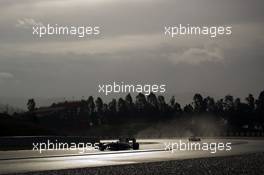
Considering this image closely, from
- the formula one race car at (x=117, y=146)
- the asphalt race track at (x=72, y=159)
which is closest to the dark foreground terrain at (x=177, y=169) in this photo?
the asphalt race track at (x=72, y=159)

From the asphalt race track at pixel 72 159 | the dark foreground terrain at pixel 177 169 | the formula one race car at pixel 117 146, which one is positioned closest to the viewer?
the dark foreground terrain at pixel 177 169

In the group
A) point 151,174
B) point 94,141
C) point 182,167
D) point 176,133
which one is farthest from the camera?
point 176,133

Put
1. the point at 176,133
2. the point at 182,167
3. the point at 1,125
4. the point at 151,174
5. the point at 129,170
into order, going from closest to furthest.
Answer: the point at 151,174, the point at 129,170, the point at 182,167, the point at 1,125, the point at 176,133

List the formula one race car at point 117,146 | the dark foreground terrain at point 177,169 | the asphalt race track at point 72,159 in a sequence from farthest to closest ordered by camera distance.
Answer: the formula one race car at point 117,146 < the asphalt race track at point 72,159 < the dark foreground terrain at point 177,169

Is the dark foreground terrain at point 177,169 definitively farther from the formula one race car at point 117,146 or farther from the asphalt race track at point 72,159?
the formula one race car at point 117,146

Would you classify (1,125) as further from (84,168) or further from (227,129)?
(227,129)

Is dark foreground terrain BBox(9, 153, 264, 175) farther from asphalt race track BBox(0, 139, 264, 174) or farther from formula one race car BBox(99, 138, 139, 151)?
formula one race car BBox(99, 138, 139, 151)

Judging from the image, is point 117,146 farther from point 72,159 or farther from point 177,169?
point 177,169

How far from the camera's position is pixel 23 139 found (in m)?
60.2

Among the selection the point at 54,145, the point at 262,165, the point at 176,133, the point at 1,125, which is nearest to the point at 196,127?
the point at 176,133

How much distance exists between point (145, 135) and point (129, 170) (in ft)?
329

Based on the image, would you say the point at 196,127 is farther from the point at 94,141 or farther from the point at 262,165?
the point at 262,165

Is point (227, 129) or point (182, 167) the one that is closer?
point (182, 167)

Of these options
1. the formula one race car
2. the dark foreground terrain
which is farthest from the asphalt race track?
the formula one race car
